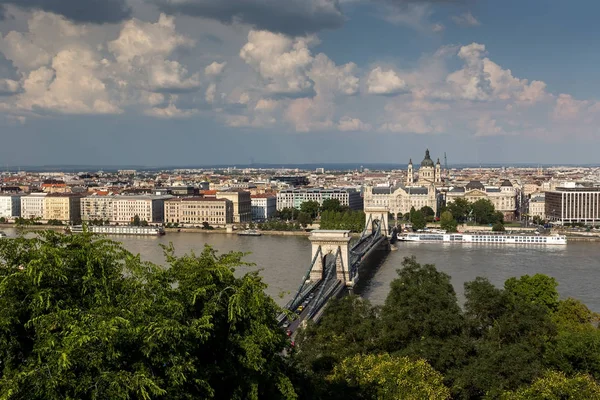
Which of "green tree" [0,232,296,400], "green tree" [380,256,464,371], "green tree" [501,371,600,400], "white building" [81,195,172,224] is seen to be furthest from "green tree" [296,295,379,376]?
"white building" [81,195,172,224]

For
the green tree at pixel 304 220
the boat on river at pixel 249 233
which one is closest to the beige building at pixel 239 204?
the green tree at pixel 304 220

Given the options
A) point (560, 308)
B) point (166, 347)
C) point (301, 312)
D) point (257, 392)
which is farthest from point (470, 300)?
point (166, 347)

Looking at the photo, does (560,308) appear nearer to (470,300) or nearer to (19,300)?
(470,300)

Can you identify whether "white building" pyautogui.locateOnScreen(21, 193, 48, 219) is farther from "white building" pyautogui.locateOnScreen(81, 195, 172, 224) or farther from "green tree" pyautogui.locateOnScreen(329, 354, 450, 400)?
"green tree" pyautogui.locateOnScreen(329, 354, 450, 400)

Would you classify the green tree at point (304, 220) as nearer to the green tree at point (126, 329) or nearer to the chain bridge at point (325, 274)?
the chain bridge at point (325, 274)

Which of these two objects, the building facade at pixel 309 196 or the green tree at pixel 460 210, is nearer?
the green tree at pixel 460 210

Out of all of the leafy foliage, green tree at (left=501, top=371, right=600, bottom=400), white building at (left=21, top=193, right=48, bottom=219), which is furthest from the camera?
white building at (left=21, top=193, right=48, bottom=219)

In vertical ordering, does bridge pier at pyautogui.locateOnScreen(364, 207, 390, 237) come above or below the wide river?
above
